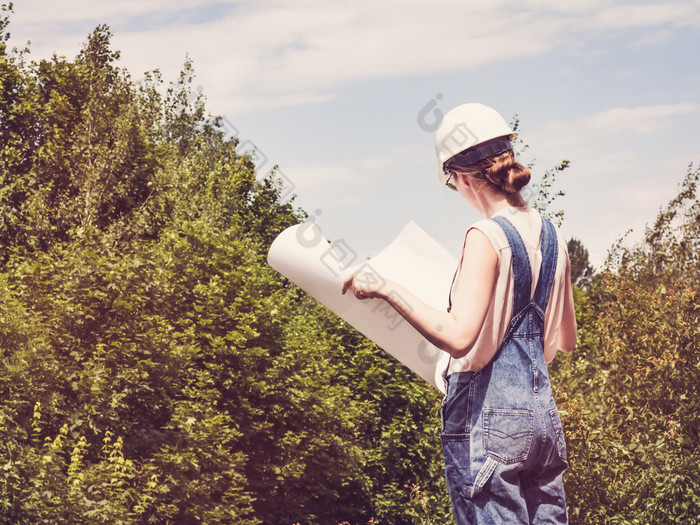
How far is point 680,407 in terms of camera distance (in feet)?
29.2

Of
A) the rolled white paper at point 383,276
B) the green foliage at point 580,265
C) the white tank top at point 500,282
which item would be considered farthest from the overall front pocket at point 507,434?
the green foliage at point 580,265

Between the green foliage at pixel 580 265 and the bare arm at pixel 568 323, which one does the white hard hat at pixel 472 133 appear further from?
the green foliage at pixel 580 265

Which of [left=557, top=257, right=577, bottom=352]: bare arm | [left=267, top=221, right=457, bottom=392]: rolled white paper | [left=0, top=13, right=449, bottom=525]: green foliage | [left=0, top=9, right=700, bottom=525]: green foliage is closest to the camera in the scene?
[left=267, top=221, right=457, bottom=392]: rolled white paper

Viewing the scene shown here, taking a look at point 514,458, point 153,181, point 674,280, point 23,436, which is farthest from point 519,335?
point 153,181

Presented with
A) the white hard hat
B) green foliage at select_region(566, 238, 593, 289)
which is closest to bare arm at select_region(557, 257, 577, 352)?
the white hard hat

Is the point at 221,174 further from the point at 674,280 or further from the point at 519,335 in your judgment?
the point at 519,335

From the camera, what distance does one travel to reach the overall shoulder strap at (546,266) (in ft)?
7.80

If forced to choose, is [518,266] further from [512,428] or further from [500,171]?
[512,428]

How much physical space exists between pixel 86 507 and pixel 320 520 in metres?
13.5

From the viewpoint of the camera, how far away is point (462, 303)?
2.21 m

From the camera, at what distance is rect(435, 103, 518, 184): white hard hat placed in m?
Result: 2.38

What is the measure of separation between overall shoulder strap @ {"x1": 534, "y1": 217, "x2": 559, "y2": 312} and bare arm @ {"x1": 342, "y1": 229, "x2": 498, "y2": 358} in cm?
20

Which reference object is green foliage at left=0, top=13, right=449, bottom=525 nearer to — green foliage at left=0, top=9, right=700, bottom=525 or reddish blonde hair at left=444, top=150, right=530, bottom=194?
green foliage at left=0, top=9, right=700, bottom=525

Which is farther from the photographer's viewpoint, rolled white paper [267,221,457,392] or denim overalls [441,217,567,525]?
rolled white paper [267,221,457,392]
